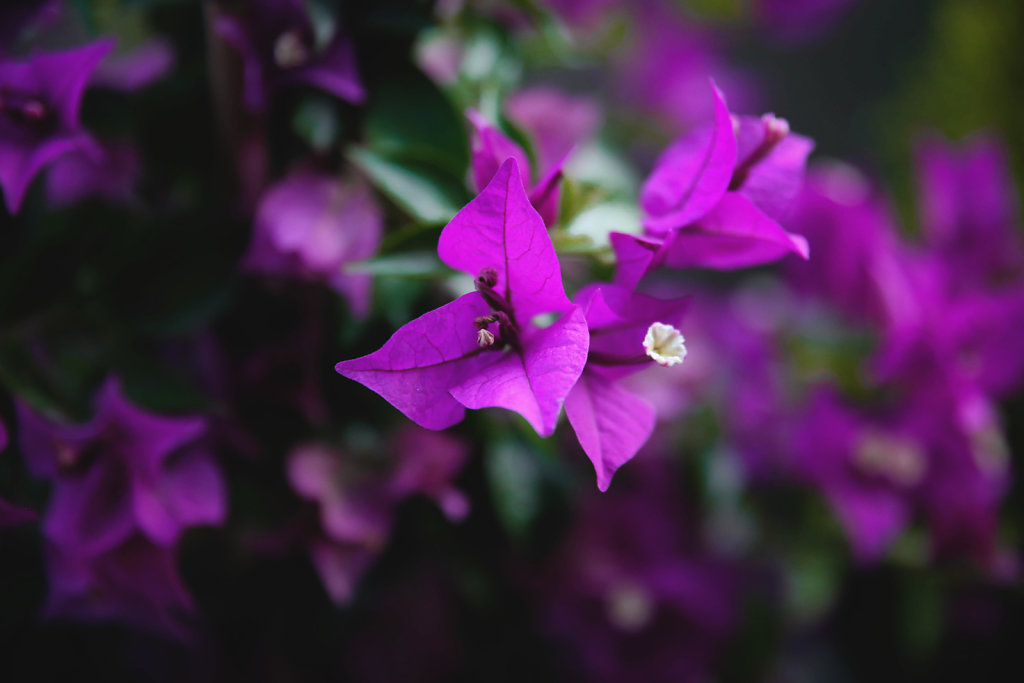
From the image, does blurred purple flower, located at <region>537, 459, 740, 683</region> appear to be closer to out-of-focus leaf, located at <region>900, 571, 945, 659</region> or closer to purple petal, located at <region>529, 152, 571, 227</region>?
out-of-focus leaf, located at <region>900, 571, 945, 659</region>

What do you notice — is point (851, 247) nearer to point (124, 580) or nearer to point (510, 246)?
point (510, 246)

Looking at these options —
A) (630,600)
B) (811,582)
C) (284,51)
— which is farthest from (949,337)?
(284,51)

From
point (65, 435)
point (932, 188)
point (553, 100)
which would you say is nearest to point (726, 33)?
point (932, 188)

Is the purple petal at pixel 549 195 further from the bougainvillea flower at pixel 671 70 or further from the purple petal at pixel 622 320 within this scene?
the bougainvillea flower at pixel 671 70

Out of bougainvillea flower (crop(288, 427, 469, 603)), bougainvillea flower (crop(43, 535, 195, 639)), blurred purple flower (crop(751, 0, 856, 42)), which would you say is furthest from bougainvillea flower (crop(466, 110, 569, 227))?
blurred purple flower (crop(751, 0, 856, 42))

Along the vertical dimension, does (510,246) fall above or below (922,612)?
above

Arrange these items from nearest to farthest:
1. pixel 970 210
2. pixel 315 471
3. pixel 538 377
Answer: pixel 538 377 < pixel 315 471 < pixel 970 210

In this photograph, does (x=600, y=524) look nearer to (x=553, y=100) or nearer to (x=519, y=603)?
(x=519, y=603)
